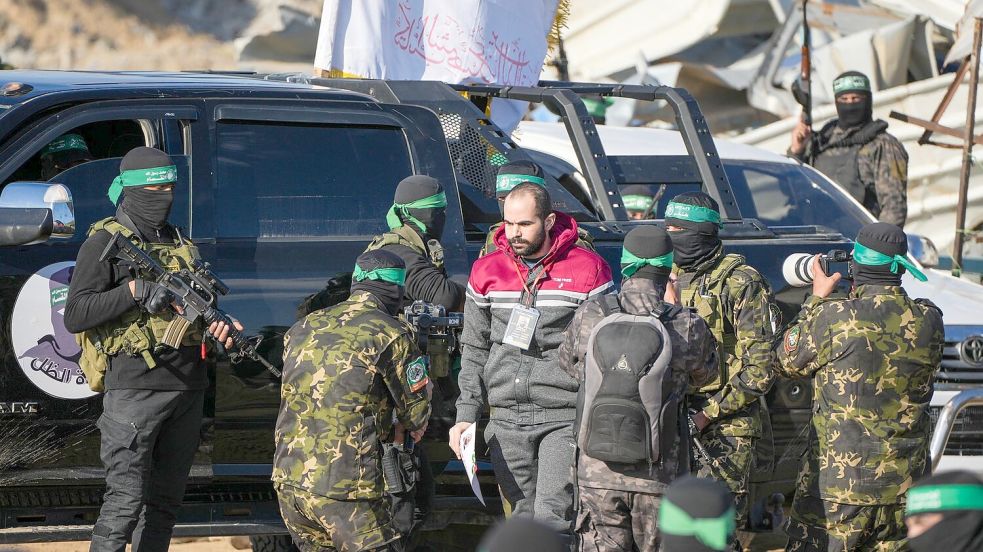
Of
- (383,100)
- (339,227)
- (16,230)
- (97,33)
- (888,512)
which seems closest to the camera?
(16,230)

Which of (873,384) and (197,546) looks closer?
(873,384)

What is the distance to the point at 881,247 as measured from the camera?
5.30 metres

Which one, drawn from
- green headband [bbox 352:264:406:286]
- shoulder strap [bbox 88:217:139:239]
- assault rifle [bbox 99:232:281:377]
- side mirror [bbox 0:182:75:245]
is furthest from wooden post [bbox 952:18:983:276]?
side mirror [bbox 0:182:75:245]

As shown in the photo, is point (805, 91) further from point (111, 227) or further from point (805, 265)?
point (111, 227)

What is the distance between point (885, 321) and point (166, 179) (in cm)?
285

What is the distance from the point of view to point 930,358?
5316 millimetres

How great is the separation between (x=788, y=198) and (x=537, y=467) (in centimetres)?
411

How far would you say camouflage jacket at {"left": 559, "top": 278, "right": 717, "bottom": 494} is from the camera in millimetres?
4750

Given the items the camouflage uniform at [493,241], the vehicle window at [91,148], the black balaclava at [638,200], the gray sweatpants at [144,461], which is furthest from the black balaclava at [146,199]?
the black balaclava at [638,200]

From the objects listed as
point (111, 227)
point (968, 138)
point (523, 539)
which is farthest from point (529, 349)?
point (968, 138)

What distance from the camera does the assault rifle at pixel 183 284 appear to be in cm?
512

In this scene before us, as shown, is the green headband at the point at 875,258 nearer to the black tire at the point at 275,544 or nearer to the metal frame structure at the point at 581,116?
the metal frame structure at the point at 581,116

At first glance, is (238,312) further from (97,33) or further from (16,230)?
(97,33)

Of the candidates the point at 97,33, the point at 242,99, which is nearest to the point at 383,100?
the point at 242,99
